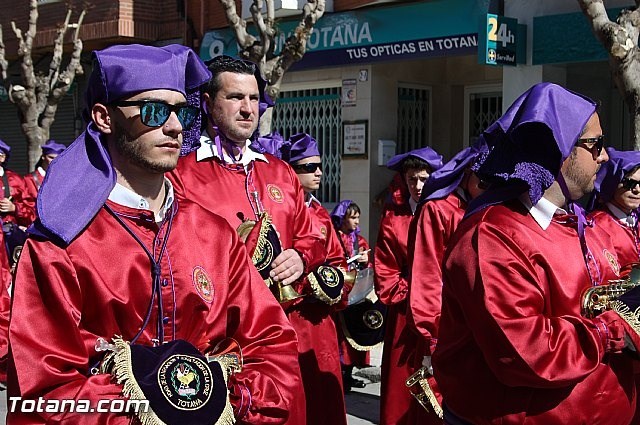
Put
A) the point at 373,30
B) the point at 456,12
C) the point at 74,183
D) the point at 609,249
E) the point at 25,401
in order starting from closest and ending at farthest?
the point at 25,401, the point at 74,183, the point at 609,249, the point at 456,12, the point at 373,30

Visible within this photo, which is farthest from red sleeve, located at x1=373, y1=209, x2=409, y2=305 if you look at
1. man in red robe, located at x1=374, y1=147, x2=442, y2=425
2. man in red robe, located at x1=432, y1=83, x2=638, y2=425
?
man in red robe, located at x1=432, y1=83, x2=638, y2=425

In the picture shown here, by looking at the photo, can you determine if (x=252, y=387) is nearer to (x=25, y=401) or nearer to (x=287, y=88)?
(x=25, y=401)

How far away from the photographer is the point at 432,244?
19.6 ft

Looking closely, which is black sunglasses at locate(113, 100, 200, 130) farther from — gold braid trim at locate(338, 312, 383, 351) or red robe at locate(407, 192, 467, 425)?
gold braid trim at locate(338, 312, 383, 351)

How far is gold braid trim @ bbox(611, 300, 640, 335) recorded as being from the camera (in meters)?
3.63

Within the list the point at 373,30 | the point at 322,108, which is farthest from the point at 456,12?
the point at 322,108

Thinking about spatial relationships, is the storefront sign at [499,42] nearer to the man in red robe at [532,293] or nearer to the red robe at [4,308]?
the red robe at [4,308]

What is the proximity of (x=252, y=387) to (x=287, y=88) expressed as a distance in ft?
48.3

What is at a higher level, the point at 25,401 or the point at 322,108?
the point at 322,108

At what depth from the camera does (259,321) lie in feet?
11.4

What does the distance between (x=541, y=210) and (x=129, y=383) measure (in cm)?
159

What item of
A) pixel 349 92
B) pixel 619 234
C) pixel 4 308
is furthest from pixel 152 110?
pixel 349 92

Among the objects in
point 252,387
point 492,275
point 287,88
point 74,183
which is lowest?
point 252,387

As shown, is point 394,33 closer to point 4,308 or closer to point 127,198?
point 4,308
